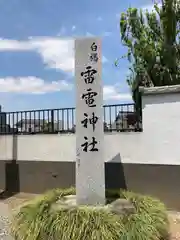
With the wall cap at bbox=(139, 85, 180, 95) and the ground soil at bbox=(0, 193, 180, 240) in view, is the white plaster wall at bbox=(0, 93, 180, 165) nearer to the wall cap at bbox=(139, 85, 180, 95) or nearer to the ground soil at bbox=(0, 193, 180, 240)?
the wall cap at bbox=(139, 85, 180, 95)

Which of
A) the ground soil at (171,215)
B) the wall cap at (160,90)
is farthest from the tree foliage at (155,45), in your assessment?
the ground soil at (171,215)

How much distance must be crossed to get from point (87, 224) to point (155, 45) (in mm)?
6044

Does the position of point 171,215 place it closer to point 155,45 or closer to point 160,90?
point 160,90

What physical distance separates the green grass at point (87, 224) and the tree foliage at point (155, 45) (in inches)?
170

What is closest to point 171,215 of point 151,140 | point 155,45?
point 151,140

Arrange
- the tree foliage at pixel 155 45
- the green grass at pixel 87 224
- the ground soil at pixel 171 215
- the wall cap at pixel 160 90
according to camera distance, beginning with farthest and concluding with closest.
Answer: the tree foliage at pixel 155 45 → the wall cap at pixel 160 90 → the ground soil at pixel 171 215 → the green grass at pixel 87 224

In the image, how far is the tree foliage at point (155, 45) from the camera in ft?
29.2

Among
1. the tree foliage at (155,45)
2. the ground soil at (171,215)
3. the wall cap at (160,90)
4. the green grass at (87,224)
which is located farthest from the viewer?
the tree foliage at (155,45)

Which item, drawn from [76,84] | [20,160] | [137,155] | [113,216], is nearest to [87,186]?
[113,216]

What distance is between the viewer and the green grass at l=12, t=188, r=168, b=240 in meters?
4.64

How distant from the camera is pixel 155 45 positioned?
9.20 meters

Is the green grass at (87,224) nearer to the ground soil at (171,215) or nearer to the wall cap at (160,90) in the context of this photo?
the ground soil at (171,215)

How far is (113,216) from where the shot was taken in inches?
192

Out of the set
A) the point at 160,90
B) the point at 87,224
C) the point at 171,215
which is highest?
the point at 160,90
